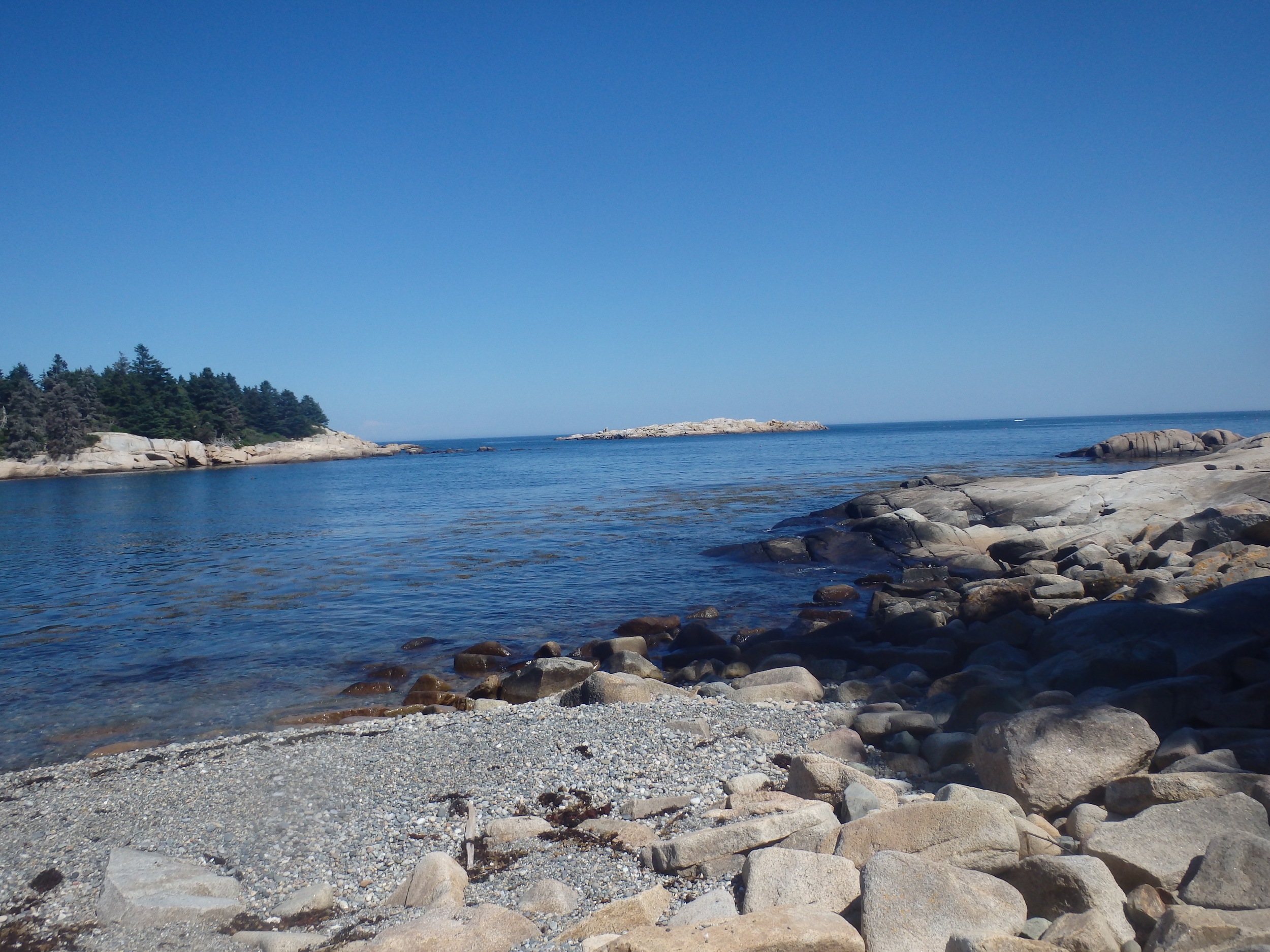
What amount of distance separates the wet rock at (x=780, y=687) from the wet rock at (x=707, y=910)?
564 cm

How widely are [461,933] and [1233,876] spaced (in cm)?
439

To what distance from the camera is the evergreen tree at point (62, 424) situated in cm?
8231

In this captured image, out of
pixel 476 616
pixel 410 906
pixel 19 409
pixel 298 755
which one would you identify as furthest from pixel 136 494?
pixel 410 906

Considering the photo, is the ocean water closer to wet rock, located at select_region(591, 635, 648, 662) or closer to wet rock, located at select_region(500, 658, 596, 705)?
wet rock, located at select_region(591, 635, 648, 662)

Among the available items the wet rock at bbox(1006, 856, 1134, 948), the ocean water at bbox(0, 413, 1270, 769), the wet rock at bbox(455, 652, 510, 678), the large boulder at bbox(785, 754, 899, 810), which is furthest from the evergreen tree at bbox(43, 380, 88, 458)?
the wet rock at bbox(1006, 856, 1134, 948)

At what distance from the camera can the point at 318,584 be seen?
72.5 ft

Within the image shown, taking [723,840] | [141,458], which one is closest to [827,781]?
[723,840]

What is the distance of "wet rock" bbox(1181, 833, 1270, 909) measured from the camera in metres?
3.90

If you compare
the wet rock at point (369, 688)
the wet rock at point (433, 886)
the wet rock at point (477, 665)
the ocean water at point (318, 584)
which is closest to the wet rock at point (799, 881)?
the wet rock at point (433, 886)

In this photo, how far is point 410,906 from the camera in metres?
5.41

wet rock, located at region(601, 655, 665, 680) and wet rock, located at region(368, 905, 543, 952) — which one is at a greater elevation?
wet rock, located at region(368, 905, 543, 952)

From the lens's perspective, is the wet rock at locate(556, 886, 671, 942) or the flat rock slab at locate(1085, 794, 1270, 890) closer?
the flat rock slab at locate(1085, 794, 1270, 890)

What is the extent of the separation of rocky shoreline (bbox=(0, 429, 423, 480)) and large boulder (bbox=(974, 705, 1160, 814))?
9968 centimetres

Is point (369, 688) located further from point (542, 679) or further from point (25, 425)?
point (25, 425)
